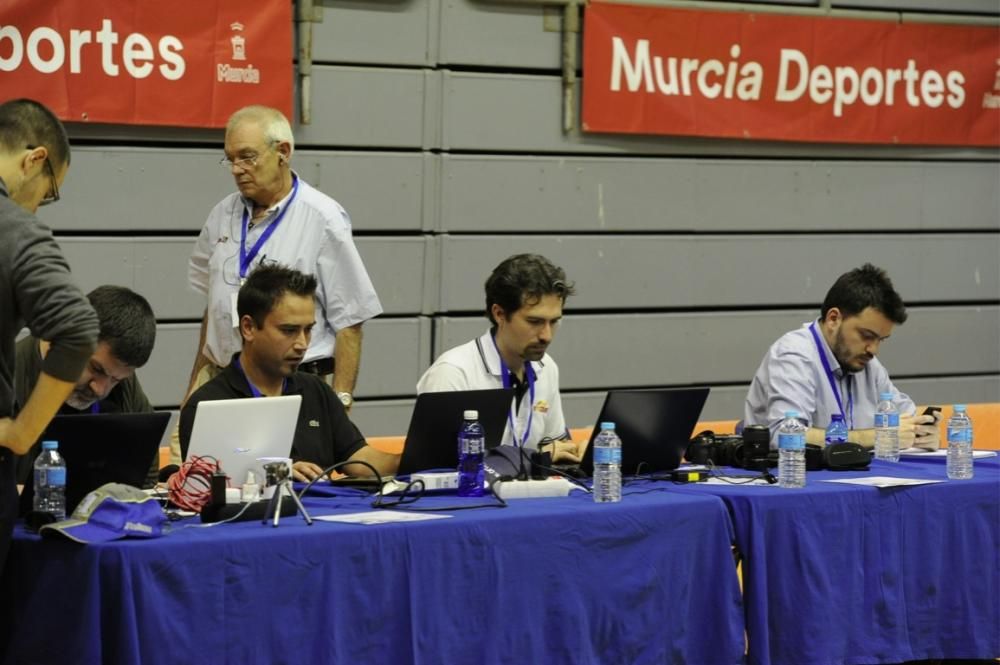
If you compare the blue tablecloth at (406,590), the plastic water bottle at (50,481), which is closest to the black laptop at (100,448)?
the plastic water bottle at (50,481)

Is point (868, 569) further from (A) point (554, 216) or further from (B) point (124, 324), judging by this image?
(A) point (554, 216)

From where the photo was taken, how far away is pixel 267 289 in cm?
439

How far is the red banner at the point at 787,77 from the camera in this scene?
784 centimetres

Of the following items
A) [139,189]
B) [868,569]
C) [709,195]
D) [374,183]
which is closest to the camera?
[868,569]

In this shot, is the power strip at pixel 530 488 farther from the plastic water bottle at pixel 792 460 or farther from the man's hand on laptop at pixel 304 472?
the plastic water bottle at pixel 792 460

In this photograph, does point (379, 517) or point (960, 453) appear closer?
point (379, 517)

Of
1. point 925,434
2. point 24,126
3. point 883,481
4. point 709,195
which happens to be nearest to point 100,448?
point 24,126

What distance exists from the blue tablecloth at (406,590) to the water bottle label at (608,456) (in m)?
0.12

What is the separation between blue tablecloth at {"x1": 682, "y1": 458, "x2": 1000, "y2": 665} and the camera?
430cm

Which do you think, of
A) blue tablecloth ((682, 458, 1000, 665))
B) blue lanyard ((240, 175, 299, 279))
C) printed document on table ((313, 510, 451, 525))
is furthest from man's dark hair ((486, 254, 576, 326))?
printed document on table ((313, 510, 451, 525))

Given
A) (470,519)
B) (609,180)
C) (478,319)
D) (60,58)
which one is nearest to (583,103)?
(609,180)

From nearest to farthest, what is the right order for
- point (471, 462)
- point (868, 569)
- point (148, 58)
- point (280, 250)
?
1. point (471, 462)
2. point (868, 569)
3. point (280, 250)
4. point (148, 58)

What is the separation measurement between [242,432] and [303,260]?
1.74 m

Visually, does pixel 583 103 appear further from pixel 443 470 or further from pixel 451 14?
pixel 443 470
